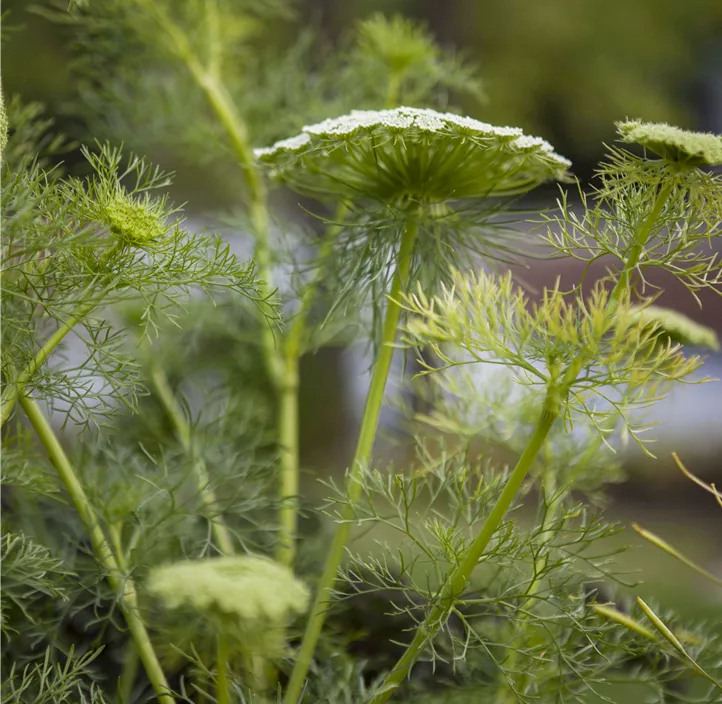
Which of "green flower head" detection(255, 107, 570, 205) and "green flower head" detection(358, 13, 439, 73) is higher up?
"green flower head" detection(358, 13, 439, 73)

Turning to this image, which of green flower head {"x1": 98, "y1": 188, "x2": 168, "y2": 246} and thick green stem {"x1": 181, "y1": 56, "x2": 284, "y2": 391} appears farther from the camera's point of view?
thick green stem {"x1": 181, "y1": 56, "x2": 284, "y2": 391}

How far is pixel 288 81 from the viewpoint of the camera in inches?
30.5

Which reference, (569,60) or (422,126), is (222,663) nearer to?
(422,126)

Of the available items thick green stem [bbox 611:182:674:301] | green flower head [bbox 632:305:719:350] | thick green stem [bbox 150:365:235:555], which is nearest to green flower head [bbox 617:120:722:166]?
thick green stem [bbox 611:182:674:301]

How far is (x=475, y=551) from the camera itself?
38cm

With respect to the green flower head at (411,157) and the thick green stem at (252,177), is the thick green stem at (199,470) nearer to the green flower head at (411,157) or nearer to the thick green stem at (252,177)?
the thick green stem at (252,177)

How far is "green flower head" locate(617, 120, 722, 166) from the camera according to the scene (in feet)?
1.17

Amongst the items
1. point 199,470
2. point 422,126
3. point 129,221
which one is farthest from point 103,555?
point 422,126

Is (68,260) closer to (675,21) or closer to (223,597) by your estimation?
(223,597)

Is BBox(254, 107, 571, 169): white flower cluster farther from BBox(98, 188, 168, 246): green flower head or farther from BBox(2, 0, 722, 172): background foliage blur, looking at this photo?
BBox(2, 0, 722, 172): background foliage blur

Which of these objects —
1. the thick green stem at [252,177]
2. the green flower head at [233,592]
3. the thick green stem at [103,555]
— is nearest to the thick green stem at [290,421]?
the thick green stem at [252,177]

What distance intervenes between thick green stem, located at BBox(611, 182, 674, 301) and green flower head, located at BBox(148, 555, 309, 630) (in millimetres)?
216

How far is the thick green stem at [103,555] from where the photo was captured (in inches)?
17.2

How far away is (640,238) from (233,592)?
0.87ft
